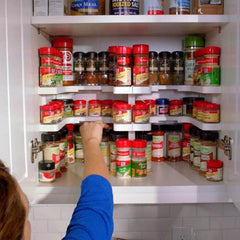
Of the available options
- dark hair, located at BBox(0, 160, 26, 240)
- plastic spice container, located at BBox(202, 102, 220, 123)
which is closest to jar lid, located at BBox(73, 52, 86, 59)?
plastic spice container, located at BBox(202, 102, 220, 123)

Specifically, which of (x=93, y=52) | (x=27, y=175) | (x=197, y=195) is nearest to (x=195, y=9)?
(x=93, y=52)

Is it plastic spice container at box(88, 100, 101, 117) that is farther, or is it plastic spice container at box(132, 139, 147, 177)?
plastic spice container at box(88, 100, 101, 117)

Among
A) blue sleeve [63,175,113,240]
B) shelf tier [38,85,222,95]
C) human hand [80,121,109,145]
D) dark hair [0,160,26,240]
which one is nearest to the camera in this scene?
dark hair [0,160,26,240]

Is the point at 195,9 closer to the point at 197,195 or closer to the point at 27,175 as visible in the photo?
the point at 197,195

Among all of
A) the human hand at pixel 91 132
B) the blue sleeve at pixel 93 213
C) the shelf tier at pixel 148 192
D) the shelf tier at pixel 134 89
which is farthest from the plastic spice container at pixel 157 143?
the blue sleeve at pixel 93 213

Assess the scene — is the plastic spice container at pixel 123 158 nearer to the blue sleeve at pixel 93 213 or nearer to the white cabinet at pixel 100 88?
the white cabinet at pixel 100 88

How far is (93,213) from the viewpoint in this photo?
36.5 inches

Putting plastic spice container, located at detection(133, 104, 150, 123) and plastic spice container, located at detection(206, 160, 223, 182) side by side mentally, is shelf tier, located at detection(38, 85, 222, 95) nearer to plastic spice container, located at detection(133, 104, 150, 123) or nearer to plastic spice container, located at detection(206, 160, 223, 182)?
plastic spice container, located at detection(133, 104, 150, 123)

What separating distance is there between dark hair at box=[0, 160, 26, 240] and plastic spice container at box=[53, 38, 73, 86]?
99 cm

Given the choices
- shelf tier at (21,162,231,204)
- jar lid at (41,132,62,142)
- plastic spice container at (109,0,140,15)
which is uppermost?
plastic spice container at (109,0,140,15)

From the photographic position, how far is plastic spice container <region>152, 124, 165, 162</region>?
1.70 m

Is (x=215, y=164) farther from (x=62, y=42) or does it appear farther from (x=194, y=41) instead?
(x=62, y=42)

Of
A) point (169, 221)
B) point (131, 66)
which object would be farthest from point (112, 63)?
point (169, 221)

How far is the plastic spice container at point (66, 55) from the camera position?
1.62 meters
